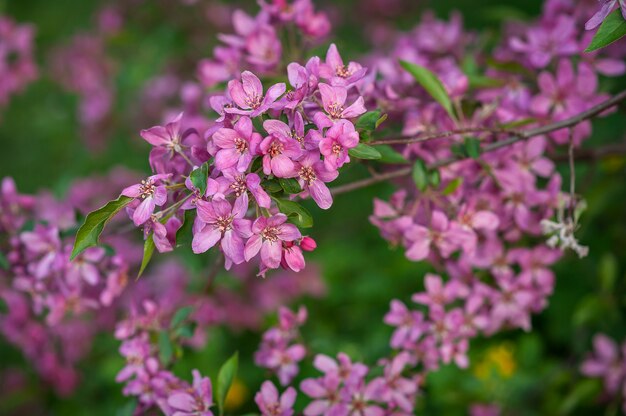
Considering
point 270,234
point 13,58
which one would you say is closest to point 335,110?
point 270,234

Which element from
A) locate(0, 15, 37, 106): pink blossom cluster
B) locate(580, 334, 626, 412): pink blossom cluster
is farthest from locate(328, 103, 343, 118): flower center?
locate(0, 15, 37, 106): pink blossom cluster

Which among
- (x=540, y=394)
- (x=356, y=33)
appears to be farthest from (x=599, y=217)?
(x=356, y=33)

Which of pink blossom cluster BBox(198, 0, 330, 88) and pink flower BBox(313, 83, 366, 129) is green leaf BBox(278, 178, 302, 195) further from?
pink blossom cluster BBox(198, 0, 330, 88)

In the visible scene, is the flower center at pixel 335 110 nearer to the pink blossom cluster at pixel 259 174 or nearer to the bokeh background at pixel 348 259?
the pink blossom cluster at pixel 259 174

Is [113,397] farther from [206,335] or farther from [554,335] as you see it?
[554,335]

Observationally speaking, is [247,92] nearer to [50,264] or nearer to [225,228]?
[225,228]
